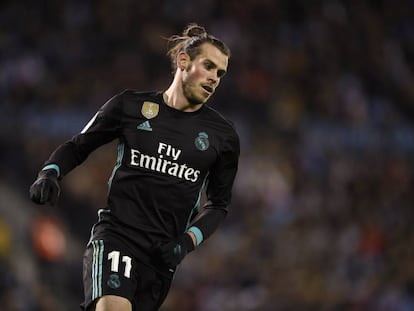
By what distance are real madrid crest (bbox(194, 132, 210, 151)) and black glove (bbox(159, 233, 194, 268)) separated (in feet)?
1.90

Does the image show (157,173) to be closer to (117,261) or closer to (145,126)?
(145,126)

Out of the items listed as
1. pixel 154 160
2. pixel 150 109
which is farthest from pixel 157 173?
pixel 150 109

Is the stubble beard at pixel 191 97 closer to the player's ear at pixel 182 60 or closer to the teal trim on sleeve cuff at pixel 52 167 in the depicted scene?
the player's ear at pixel 182 60

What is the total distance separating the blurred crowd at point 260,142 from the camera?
Answer: 11102 mm

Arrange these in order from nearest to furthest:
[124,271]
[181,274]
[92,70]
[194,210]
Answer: [124,271], [194,210], [181,274], [92,70]

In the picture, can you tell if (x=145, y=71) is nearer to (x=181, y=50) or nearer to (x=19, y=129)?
(x=19, y=129)

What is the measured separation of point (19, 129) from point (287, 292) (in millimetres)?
4353

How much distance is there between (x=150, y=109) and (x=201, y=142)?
13.8 inches

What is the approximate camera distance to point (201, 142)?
5.27m

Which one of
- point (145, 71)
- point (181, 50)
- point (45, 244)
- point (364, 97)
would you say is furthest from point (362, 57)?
point (181, 50)

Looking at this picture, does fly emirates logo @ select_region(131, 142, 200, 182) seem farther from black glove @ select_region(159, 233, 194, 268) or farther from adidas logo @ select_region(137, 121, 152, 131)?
black glove @ select_region(159, 233, 194, 268)

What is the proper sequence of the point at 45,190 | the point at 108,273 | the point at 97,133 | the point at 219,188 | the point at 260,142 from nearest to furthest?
the point at 45,190, the point at 108,273, the point at 97,133, the point at 219,188, the point at 260,142

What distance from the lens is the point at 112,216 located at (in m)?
5.11

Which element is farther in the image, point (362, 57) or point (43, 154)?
point (362, 57)
